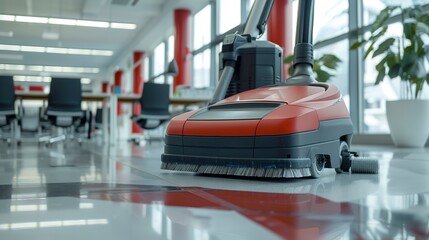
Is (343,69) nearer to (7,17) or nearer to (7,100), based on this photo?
(7,100)

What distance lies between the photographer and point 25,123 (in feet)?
26.6

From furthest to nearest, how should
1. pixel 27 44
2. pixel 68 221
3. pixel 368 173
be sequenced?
pixel 27 44 → pixel 368 173 → pixel 68 221

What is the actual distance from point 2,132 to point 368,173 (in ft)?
27.0

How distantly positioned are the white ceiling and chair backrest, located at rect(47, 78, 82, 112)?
495 centimetres

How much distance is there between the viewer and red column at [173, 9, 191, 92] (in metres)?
10.3

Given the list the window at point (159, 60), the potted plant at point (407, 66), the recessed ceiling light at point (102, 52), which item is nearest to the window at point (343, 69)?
the potted plant at point (407, 66)

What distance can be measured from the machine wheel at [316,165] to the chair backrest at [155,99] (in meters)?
4.57

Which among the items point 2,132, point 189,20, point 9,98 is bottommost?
point 2,132

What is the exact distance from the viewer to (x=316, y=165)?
1.60m

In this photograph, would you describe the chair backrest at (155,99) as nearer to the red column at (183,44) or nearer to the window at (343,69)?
the window at (343,69)

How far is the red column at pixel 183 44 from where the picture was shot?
10.3 meters

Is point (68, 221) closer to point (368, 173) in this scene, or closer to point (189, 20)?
point (368, 173)

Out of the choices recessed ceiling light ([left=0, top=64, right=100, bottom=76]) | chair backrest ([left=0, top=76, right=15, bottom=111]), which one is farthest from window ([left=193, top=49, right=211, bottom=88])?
recessed ceiling light ([left=0, top=64, right=100, bottom=76])

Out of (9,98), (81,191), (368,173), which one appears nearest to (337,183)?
(368,173)
